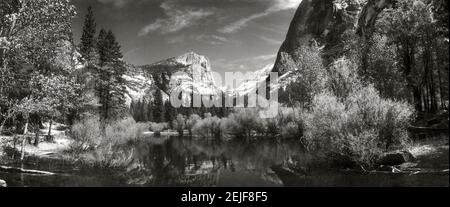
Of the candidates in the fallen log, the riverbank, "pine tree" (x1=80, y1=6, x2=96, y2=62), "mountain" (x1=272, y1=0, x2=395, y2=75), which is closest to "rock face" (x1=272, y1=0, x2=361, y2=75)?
A: "mountain" (x1=272, y1=0, x2=395, y2=75)

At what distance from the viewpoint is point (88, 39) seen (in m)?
41.2

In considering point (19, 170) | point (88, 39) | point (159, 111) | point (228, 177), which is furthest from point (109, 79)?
point (159, 111)

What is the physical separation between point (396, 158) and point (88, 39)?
36.4m

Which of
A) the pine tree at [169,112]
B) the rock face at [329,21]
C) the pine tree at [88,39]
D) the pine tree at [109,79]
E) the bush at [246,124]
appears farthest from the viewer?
the rock face at [329,21]

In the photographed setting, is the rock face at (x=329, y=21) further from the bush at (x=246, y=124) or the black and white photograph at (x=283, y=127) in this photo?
the black and white photograph at (x=283, y=127)

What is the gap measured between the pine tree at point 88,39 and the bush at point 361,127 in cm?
2955

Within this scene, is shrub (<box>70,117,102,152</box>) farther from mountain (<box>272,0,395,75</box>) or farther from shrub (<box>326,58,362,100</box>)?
mountain (<box>272,0,395,75</box>)

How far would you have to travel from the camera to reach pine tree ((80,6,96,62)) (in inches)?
1586

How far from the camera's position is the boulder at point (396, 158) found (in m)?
19.9

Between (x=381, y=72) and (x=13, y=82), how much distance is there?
35129 millimetres

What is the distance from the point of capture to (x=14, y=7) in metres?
15.2

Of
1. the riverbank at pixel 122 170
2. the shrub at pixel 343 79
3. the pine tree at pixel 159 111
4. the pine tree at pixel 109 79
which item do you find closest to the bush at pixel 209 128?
the pine tree at pixel 109 79
